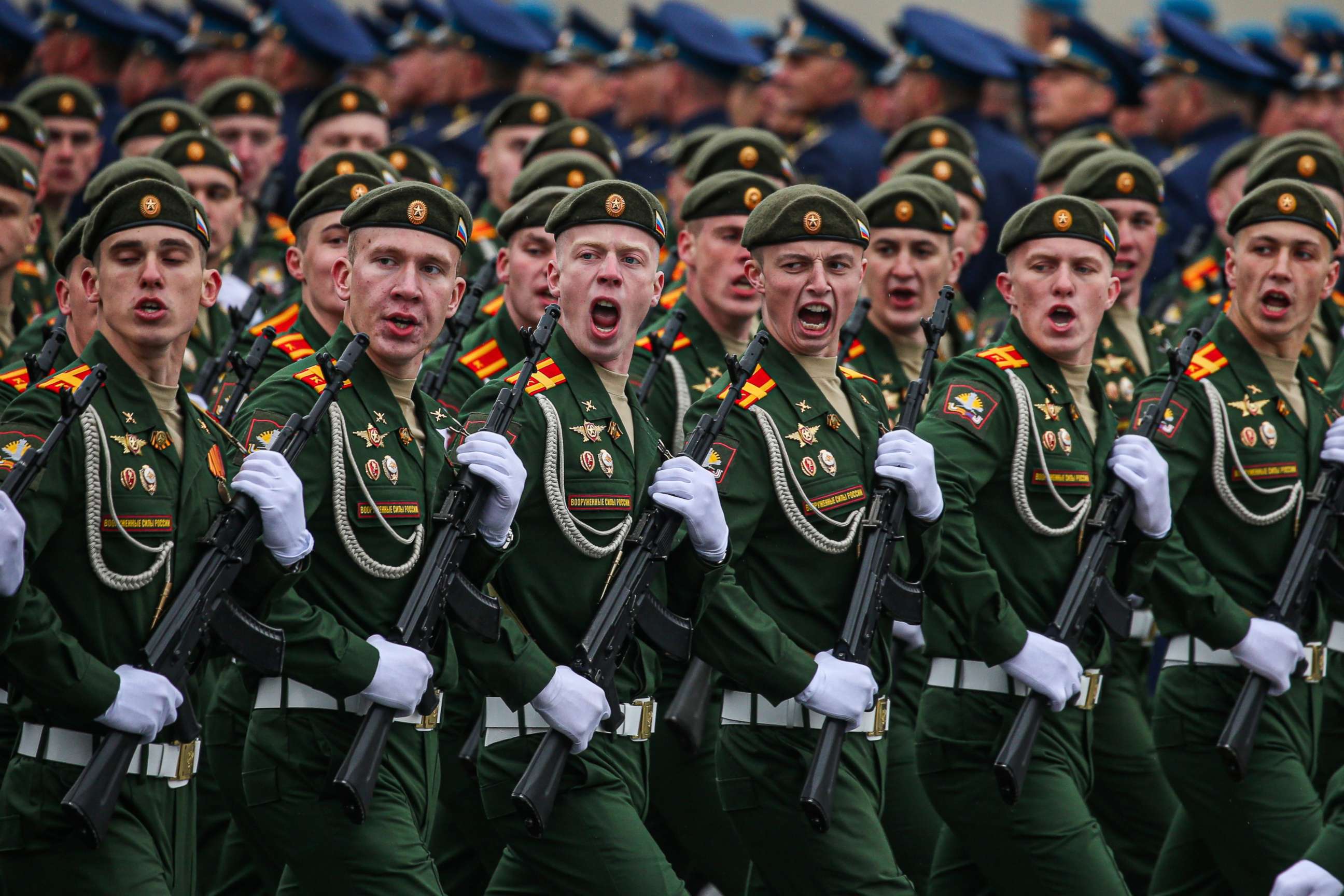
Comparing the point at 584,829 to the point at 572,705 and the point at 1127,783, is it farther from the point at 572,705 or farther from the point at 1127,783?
the point at 1127,783

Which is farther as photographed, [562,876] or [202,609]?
[562,876]

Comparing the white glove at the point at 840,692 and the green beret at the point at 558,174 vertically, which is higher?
the green beret at the point at 558,174

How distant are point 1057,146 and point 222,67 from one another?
7176mm

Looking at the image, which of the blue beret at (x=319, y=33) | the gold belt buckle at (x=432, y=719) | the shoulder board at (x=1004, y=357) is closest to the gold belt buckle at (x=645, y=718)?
the gold belt buckle at (x=432, y=719)

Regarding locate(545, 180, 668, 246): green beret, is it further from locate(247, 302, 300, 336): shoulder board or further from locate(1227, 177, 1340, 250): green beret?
locate(1227, 177, 1340, 250): green beret

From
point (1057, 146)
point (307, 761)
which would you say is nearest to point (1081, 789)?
point (307, 761)

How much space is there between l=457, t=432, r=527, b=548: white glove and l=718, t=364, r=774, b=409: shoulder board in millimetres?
863

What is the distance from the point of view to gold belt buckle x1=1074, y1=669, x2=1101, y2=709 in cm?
709

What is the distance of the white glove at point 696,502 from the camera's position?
6.26m

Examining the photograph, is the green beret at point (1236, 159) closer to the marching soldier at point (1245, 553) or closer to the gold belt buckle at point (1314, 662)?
the marching soldier at point (1245, 553)

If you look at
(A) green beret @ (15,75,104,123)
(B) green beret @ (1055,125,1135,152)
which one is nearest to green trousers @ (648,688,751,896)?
(B) green beret @ (1055,125,1135,152)

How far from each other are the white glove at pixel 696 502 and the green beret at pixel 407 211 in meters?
1.02

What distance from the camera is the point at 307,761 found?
5988 millimetres

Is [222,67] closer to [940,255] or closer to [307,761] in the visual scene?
[940,255]
